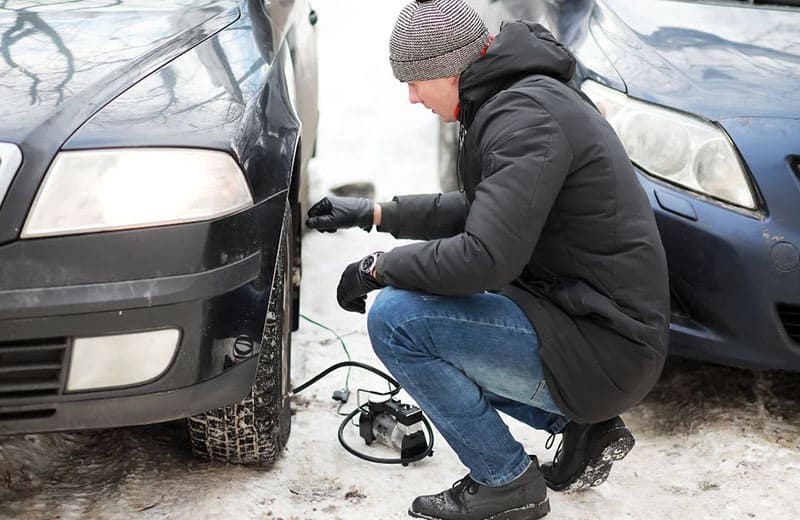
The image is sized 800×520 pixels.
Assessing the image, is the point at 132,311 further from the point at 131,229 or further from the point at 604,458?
the point at 604,458

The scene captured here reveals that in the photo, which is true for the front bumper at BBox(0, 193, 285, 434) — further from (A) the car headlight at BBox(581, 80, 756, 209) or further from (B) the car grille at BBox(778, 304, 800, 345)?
(B) the car grille at BBox(778, 304, 800, 345)

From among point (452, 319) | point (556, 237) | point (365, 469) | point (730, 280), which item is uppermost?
point (556, 237)

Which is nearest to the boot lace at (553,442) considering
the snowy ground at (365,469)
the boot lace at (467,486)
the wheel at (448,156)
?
the snowy ground at (365,469)

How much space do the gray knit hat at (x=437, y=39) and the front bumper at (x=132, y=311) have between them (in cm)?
51

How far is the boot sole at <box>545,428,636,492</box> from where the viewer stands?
2.54 metres

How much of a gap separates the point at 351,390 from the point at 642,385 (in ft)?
4.14

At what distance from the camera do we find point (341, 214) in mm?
2654

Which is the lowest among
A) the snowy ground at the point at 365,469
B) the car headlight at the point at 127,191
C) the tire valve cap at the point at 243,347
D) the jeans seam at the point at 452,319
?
the snowy ground at the point at 365,469

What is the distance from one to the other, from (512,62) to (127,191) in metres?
0.90

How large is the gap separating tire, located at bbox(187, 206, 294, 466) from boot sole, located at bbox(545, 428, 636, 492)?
80cm

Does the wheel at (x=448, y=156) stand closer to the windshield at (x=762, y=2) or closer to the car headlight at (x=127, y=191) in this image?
the windshield at (x=762, y=2)

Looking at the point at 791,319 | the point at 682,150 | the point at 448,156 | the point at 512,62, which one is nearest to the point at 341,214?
the point at 512,62

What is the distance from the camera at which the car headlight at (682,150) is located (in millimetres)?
2863

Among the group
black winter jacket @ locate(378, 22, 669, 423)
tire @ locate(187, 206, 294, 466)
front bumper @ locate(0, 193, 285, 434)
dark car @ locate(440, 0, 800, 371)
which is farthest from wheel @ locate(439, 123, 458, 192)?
front bumper @ locate(0, 193, 285, 434)
